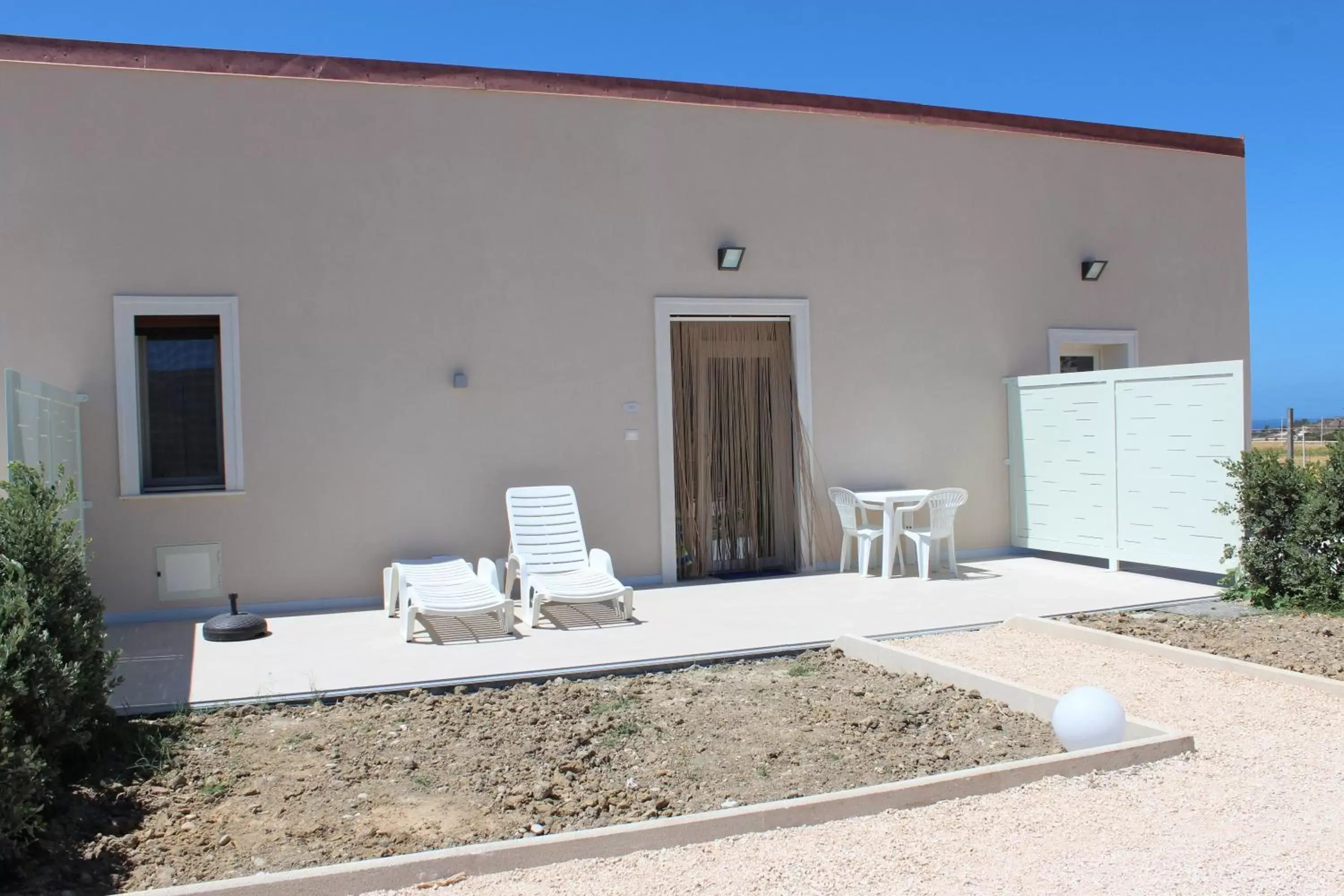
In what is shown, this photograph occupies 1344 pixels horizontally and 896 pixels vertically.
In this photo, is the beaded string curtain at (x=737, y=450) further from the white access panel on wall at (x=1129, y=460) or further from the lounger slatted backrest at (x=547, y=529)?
the white access panel on wall at (x=1129, y=460)

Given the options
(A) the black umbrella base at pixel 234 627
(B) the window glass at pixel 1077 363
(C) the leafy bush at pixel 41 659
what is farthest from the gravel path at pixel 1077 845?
(B) the window glass at pixel 1077 363

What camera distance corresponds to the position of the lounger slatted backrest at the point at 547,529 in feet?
26.8

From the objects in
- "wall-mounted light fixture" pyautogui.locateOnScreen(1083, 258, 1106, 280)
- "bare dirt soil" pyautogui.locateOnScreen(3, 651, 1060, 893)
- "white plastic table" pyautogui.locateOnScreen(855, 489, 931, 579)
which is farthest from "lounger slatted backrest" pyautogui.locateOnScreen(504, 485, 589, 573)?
"wall-mounted light fixture" pyautogui.locateOnScreen(1083, 258, 1106, 280)

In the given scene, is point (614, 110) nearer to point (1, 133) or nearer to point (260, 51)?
point (260, 51)

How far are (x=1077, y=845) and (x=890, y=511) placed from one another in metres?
5.85

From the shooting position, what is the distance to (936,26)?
13.2 metres

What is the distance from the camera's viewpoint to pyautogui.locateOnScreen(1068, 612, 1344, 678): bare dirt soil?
19.3ft

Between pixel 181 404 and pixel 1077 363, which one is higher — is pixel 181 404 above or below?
below

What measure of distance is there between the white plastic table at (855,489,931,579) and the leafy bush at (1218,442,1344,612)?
248 cm

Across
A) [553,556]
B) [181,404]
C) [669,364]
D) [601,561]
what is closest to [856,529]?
[669,364]

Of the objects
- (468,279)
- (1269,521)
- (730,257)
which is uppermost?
(730,257)

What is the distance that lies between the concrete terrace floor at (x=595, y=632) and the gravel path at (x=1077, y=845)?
265 centimetres

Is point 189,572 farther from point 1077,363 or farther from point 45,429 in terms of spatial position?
point 1077,363

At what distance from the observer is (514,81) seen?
29.0 feet
